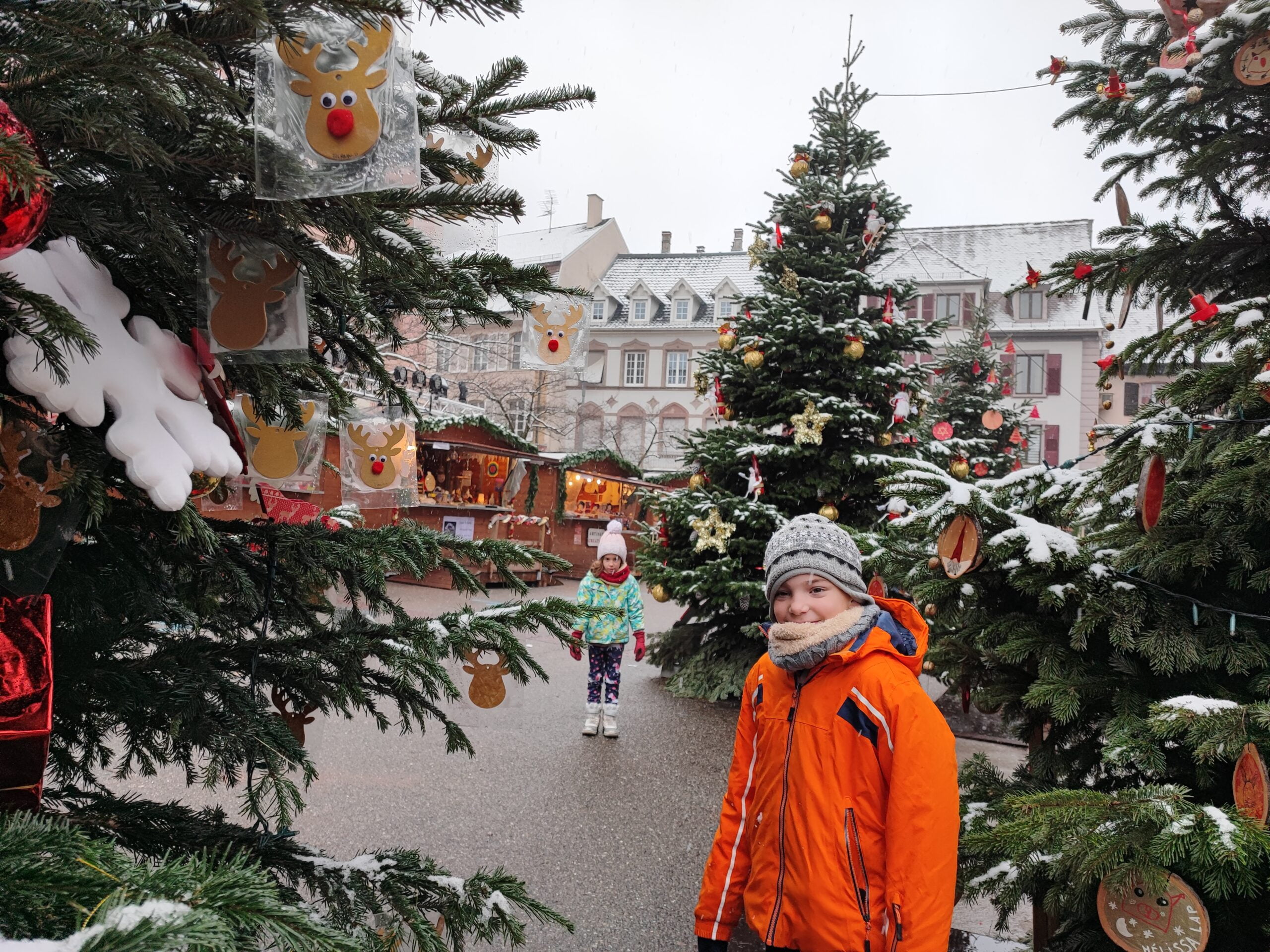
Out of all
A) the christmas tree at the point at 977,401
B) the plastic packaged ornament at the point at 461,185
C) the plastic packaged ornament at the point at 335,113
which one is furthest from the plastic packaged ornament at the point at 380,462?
the christmas tree at the point at 977,401

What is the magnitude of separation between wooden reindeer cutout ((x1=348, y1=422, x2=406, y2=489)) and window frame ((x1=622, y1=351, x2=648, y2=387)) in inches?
1374

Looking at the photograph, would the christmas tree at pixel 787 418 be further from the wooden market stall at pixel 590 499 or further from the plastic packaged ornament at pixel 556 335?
the wooden market stall at pixel 590 499

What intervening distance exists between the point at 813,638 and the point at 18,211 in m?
2.05

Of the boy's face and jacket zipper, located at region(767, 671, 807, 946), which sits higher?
the boy's face

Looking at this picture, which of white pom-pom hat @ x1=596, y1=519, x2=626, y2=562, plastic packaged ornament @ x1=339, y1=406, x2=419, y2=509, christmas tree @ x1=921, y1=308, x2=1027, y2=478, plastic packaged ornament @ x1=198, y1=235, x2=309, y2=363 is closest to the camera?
plastic packaged ornament @ x1=198, y1=235, x2=309, y2=363

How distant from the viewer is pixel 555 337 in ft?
14.0

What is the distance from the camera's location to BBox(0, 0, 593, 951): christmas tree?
3.37ft

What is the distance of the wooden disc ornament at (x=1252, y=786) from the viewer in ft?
6.69

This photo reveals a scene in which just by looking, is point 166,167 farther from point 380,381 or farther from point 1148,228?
point 1148,228

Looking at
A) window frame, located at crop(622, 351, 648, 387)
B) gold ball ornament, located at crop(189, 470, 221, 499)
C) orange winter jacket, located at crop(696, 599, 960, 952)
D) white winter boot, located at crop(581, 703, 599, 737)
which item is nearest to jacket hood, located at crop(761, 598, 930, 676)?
orange winter jacket, located at crop(696, 599, 960, 952)

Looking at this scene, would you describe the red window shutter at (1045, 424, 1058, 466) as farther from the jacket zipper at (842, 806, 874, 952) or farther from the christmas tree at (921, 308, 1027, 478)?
the jacket zipper at (842, 806, 874, 952)

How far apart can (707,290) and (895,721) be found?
38.0 metres

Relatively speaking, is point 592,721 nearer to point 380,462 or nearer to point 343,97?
point 380,462

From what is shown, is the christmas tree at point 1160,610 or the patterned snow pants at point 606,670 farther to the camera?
the patterned snow pants at point 606,670
